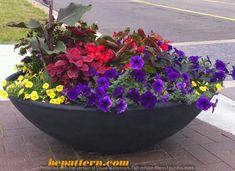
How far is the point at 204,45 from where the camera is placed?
9.15 metres

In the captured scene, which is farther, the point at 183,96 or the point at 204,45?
the point at 204,45

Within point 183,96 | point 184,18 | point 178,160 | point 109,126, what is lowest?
point 184,18

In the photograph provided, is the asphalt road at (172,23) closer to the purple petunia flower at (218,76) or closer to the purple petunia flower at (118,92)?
the purple petunia flower at (218,76)

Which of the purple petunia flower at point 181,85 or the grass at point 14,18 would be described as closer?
the purple petunia flower at point 181,85

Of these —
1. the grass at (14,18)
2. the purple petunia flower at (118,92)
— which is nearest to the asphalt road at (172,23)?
the grass at (14,18)

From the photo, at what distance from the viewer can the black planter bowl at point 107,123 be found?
3062mm

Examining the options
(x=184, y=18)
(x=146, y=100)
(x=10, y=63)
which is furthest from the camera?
(x=184, y=18)

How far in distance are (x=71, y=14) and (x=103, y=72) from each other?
1.74 feet

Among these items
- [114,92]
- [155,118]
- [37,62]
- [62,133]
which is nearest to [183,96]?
[155,118]

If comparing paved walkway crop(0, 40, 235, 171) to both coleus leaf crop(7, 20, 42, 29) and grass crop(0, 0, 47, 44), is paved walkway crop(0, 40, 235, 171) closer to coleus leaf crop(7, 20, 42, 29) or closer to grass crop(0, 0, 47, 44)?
coleus leaf crop(7, 20, 42, 29)

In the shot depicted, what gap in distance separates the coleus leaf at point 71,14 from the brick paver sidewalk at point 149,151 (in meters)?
1.11

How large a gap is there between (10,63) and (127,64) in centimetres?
390

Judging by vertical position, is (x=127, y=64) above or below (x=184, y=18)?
above

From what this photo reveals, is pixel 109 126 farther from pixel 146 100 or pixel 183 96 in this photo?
pixel 183 96
